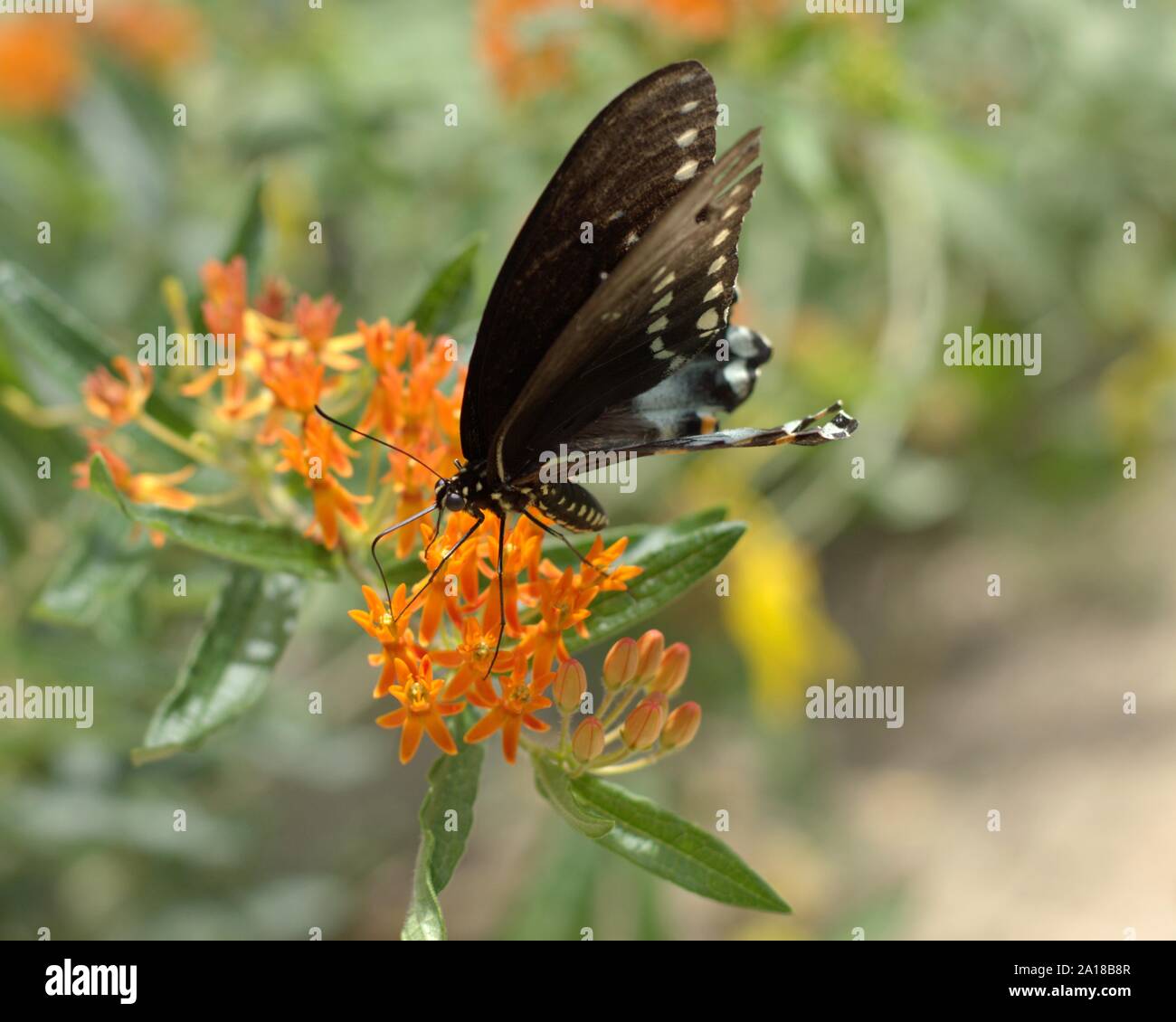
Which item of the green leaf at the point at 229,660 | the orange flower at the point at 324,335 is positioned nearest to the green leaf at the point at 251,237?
the orange flower at the point at 324,335

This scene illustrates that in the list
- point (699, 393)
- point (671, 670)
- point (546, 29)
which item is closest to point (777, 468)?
point (546, 29)

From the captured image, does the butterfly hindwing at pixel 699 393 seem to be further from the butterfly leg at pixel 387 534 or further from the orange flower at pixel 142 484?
the orange flower at pixel 142 484

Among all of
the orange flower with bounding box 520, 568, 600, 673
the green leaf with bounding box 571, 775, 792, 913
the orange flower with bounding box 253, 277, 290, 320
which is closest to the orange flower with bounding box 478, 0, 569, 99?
the orange flower with bounding box 253, 277, 290, 320

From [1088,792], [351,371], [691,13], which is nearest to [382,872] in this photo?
[1088,792]

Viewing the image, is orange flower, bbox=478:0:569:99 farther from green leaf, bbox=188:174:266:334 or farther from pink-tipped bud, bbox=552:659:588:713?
pink-tipped bud, bbox=552:659:588:713

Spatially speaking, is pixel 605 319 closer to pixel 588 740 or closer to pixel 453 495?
pixel 453 495
